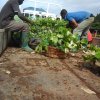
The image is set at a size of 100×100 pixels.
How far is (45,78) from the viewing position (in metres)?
5.28

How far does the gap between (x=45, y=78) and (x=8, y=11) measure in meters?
3.42

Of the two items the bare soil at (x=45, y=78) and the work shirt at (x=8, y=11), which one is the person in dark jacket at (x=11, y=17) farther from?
the bare soil at (x=45, y=78)

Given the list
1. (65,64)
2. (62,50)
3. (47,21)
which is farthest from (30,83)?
(47,21)

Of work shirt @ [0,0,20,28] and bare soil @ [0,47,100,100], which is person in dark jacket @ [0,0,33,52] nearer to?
work shirt @ [0,0,20,28]

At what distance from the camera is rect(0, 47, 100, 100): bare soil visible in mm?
4348

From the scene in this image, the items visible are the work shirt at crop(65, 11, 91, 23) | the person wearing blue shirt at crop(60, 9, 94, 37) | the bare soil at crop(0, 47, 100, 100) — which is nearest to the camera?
the bare soil at crop(0, 47, 100, 100)

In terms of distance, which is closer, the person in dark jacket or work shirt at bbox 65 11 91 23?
the person in dark jacket

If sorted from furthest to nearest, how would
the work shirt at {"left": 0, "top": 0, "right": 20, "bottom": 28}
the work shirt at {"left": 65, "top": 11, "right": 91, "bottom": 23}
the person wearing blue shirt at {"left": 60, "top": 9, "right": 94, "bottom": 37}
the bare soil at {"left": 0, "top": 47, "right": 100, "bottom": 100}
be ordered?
the work shirt at {"left": 65, "top": 11, "right": 91, "bottom": 23} < the person wearing blue shirt at {"left": 60, "top": 9, "right": 94, "bottom": 37} < the work shirt at {"left": 0, "top": 0, "right": 20, "bottom": 28} < the bare soil at {"left": 0, "top": 47, "right": 100, "bottom": 100}

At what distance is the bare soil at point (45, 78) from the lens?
4.35 meters

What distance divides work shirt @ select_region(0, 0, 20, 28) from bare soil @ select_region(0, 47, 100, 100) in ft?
3.21

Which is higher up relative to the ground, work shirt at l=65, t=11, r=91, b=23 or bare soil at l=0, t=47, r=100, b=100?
work shirt at l=65, t=11, r=91, b=23

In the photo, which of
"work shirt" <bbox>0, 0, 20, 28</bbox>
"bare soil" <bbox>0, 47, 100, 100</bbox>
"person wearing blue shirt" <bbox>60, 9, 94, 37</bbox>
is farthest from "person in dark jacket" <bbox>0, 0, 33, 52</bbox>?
"person wearing blue shirt" <bbox>60, 9, 94, 37</bbox>

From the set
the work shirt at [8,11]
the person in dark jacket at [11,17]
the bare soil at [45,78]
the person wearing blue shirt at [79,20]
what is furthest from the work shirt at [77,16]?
the bare soil at [45,78]

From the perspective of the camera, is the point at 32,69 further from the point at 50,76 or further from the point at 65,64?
the point at 65,64
